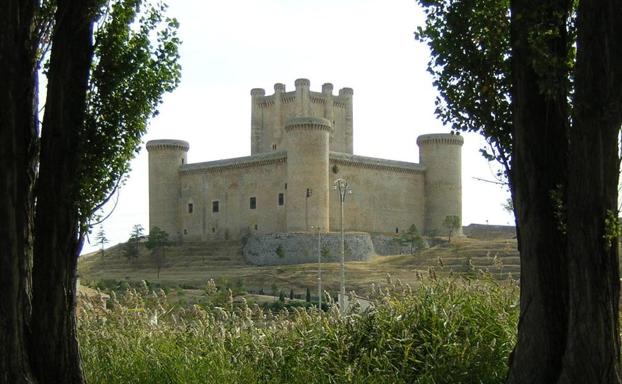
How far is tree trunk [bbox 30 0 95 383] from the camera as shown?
6.55 meters

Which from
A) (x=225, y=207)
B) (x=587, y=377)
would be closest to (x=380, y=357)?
(x=587, y=377)

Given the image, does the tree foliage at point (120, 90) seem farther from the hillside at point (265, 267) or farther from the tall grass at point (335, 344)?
the hillside at point (265, 267)

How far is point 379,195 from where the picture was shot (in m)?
58.0

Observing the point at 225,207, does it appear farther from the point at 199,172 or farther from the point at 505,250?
the point at 505,250

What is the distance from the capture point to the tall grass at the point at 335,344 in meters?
6.77

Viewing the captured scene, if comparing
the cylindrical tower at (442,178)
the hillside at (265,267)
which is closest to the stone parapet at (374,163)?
the cylindrical tower at (442,178)

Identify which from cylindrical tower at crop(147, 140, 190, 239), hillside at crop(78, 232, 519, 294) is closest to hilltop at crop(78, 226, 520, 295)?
hillside at crop(78, 232, 519, 294)

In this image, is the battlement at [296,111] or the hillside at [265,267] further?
the battlement at [296,111]

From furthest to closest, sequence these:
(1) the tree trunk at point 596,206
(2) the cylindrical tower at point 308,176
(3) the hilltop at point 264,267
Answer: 1. (2) the cylindrical tower at point 308,176
2. (3) the hilltop at point 264,267
3. (1) the tree trunk at point 596,206

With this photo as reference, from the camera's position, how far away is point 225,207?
5912 centimetres

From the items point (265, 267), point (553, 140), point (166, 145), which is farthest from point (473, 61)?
point (166, 145)

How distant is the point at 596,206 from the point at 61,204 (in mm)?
4149

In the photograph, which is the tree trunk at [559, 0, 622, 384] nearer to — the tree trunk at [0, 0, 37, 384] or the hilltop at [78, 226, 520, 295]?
the tree trunk at [0, 0, 37, 384]

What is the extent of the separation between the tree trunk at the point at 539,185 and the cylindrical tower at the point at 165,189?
5570 cm
